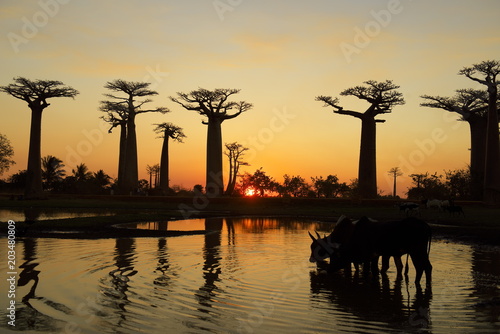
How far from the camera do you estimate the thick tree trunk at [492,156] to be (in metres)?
43.1

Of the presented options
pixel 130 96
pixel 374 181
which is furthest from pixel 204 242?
pixel 130 96

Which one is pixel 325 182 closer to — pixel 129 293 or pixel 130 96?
pixel 130 96

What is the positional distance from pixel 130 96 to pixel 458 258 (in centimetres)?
5320

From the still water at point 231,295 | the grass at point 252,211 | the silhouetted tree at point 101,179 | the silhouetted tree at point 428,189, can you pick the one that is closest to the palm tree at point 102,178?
the silhouetted tree at point 101,179

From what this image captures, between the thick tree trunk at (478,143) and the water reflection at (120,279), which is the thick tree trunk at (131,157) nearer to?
the thick tree trunk at (478,143)

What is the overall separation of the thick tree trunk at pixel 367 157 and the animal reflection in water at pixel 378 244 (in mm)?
39342

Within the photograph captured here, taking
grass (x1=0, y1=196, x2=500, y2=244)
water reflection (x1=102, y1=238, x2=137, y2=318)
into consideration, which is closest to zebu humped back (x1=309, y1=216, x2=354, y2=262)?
water reflection (x1=102, y1=238, x2=137, y2=318)

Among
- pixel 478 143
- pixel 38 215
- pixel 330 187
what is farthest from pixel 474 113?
pixel 38 215

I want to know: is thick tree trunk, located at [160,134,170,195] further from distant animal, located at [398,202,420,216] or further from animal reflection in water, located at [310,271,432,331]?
animal reflection in water, located at [310,271,432,331]

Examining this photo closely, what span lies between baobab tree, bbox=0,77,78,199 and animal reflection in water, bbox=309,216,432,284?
45557mm

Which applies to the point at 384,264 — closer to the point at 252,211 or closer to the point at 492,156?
the point at 252,211

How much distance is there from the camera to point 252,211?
40.8m

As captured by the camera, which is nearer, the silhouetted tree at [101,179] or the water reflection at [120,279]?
the water reflection at [120,279]

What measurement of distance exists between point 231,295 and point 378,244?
383 centimetres
